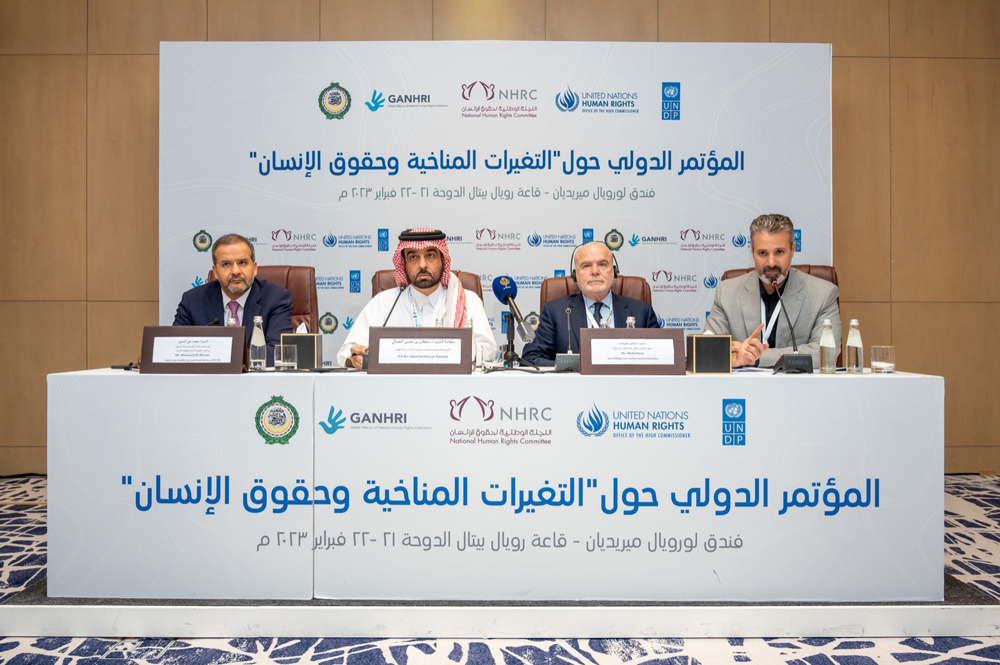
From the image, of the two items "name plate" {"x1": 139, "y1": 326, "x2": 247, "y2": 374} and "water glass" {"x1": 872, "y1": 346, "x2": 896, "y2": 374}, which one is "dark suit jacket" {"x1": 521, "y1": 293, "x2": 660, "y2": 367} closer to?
"water glass" {"x1": 872, "y1": 346, "x2": 896, "y2": 374}

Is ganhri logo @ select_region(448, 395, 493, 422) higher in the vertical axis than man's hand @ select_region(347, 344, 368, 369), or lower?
lower

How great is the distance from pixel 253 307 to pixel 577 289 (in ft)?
5.20

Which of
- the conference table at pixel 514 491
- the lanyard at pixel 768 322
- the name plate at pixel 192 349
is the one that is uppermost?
the lanyard at pixel 768 322

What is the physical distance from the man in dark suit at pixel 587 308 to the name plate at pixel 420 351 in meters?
1.09

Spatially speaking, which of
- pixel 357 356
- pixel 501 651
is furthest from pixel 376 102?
pixel 501 651

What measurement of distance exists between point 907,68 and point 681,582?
4134 millimetres

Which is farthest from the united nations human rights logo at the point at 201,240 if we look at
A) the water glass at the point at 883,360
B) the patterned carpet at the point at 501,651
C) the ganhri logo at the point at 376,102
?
the water glass at the point at 883,360

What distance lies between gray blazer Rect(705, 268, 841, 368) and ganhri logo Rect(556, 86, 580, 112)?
1547 mm

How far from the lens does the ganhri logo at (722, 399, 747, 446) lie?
193cm

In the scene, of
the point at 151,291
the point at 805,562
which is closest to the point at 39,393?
the point at 151,291

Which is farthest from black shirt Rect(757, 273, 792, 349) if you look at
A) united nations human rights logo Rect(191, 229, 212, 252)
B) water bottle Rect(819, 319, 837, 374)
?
united nations human rights logo Rect(191, 229, 212, 252)

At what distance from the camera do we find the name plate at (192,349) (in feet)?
6.57

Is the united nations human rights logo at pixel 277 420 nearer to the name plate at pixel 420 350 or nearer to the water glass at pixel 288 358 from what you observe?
the water glass at pixel 288 358

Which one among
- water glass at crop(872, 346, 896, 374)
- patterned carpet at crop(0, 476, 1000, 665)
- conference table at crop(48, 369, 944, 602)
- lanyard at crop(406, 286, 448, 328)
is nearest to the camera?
patterned carpet at crop(0, 476, 1000, 665)
